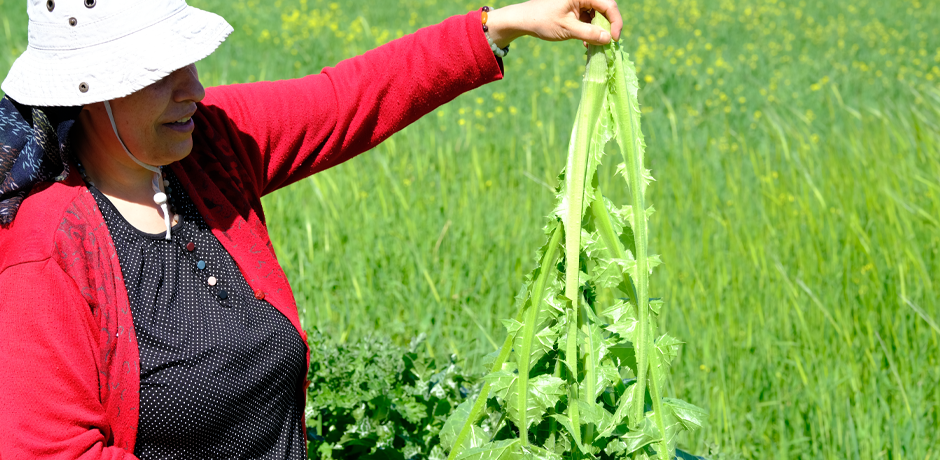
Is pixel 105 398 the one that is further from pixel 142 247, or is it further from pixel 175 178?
pixel 175 178

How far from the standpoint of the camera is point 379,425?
81.9 inches

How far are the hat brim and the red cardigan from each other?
15cm

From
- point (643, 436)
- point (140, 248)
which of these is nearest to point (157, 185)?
point (140, 248)

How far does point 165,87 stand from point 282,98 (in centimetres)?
39

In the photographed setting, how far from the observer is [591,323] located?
1.31 metres

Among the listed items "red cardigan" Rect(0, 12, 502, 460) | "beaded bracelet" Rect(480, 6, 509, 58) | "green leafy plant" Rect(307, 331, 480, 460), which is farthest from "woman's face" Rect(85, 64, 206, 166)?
"green leafy plant" Rect(307, 331, 480, 460)

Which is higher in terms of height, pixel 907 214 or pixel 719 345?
pixel 907 214

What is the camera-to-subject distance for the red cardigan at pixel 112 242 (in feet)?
3.98

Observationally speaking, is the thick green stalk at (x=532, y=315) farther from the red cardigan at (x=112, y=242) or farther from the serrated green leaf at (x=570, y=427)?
the red cardigan at (x=112, y=242)

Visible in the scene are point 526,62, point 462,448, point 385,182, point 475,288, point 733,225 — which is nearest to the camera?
point 462,448

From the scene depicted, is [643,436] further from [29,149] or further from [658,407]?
[29,149]

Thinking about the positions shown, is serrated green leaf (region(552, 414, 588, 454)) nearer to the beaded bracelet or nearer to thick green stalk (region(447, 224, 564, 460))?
thick green stalk (region(447, 224, 564, 460))

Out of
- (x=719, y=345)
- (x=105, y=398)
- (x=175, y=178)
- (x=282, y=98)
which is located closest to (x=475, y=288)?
(x=719, y=345)

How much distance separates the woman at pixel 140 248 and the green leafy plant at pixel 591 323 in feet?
0.43
